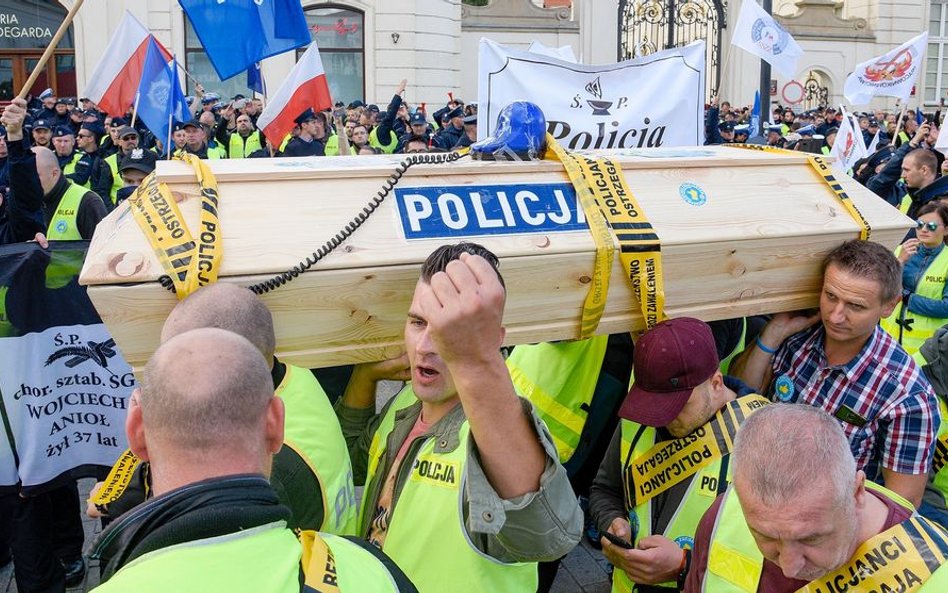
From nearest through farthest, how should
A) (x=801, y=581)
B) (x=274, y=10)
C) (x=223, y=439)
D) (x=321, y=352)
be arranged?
(x=223, y=439) < (x=801, y=581) < (x=321, y=352) < (x=274, y=10)

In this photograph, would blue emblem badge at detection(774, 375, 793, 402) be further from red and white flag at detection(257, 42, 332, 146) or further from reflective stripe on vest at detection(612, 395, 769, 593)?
red and white flag at detection(257, 42, 332, 146)

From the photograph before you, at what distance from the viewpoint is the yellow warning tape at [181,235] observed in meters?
2.27

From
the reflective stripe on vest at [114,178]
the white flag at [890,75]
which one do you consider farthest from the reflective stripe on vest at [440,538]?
the white flag at [890,75]

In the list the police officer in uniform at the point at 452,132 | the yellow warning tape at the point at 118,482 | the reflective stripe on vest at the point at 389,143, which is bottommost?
the reflective stripe on vest at the point at 389,143

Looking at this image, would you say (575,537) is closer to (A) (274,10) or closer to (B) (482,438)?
(B) (482,438)

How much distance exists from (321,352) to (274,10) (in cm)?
367

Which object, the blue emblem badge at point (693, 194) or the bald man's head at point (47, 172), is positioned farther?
the bald man's head at point (47, 172)

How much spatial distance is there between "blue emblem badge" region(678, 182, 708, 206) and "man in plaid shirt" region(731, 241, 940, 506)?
51 cm

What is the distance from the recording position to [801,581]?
2.09 meters

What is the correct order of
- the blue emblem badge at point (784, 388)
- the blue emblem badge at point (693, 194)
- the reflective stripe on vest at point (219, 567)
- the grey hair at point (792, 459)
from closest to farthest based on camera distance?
the reflective stripe on vest at point (219, 567), the grey hair at point (792, 459), the blue emblem badge at point (693, 194), the blue emblem badge at point (784, 388)

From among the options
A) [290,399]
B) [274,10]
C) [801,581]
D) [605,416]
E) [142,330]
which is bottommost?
[605,416]

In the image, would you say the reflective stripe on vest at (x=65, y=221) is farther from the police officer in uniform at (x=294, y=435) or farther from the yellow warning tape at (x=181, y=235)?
the police officer in uniform at (x=294, y=435)

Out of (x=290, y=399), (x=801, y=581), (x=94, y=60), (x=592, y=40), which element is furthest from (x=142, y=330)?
(x=592, y=40)

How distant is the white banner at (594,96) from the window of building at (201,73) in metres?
18.6
